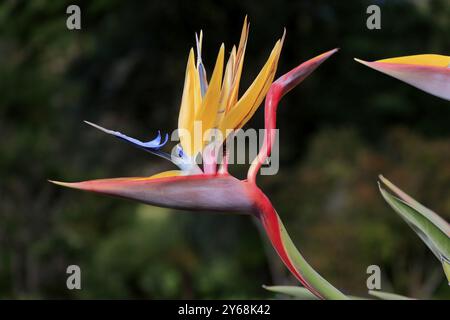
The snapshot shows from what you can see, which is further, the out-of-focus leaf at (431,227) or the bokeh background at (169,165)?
the bokeh background at (169,165)

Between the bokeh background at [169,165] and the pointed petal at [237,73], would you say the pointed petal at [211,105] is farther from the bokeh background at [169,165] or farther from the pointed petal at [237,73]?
the bokeh background at [169,165]

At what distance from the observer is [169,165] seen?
3750 millimetres

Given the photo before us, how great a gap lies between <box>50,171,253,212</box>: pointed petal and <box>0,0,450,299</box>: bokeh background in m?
2.10

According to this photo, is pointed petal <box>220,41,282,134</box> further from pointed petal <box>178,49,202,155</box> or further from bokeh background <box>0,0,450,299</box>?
bokeh background <box>0,0,450,299</box>

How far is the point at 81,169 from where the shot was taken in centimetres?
373

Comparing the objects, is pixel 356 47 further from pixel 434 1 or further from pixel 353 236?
pixel 353 236

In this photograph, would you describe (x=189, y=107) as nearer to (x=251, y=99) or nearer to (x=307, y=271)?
(x=251, y=99)

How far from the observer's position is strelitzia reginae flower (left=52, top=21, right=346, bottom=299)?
1.95ft

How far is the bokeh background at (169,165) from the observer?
2.86 meters

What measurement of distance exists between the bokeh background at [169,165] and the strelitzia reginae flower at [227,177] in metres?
2.07

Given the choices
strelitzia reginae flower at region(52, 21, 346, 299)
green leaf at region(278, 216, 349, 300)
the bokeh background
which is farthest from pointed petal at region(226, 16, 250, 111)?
the bokeh background

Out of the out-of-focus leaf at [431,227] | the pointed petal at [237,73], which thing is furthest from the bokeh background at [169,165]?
the pointed petal at [237,73]

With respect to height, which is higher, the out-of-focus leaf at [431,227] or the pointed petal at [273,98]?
the pointed petal at [273,98]
